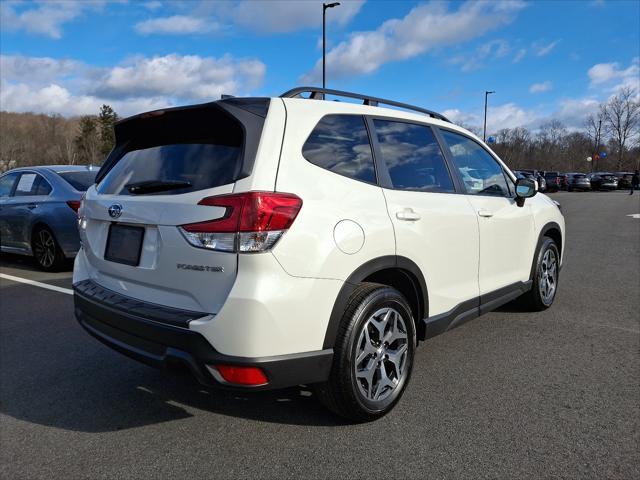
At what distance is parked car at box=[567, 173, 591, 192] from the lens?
4572 centimetres

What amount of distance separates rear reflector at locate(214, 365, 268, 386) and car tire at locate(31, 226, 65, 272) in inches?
230

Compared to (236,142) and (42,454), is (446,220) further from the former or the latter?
(42,454)

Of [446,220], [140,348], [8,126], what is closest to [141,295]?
[140,348]

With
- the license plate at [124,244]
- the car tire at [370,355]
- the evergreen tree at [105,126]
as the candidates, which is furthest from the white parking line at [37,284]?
the evergreen tree at [105,126]

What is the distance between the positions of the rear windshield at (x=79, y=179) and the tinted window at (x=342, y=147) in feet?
18.4

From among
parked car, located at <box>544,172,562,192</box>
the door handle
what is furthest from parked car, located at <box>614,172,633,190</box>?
the door handle

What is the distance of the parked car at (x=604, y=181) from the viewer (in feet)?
154

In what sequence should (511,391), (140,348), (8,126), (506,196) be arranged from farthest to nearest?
(8,126), (506,196), (511,391), (140,348)

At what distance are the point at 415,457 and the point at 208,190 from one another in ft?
5.64

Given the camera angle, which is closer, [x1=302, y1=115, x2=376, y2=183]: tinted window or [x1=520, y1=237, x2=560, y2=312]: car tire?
[x1=302, y1=115, x2=376, y2=183]: tinted window

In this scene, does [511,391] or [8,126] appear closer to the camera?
[511,391]

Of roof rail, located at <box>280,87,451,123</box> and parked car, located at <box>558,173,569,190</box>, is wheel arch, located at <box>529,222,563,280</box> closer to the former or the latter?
roof rail, located at <box>280,87,451,123</box>

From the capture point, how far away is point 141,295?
9.01ft

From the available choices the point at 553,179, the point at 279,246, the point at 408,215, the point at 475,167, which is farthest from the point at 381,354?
the point at 553,179
